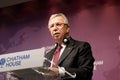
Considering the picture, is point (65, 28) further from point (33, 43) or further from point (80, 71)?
Result: point (33, 43)

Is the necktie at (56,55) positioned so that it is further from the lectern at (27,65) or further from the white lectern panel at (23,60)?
the white lectern panel at (23,60)

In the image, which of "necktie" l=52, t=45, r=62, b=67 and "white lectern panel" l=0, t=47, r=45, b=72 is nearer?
"white lectern panel" l=0, t=47, r=45, b=72

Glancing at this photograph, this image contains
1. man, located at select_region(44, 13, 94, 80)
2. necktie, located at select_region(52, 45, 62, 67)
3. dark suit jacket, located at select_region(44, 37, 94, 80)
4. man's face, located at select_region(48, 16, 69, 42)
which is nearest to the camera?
man, located at select_region(44, 13, 94, 80)

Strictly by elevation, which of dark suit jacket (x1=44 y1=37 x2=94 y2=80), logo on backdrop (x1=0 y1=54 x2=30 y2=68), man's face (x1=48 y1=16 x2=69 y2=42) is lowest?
dark suit jacket (x1=44 y1=37 x2=94 y2=80)

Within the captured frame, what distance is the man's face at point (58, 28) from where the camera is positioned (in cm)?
220

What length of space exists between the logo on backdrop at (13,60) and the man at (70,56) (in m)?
0.23

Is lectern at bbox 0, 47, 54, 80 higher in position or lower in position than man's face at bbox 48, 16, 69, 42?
lower


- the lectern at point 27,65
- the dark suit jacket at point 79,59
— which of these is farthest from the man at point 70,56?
the lectern at point 27,65

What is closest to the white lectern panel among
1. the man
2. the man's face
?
the man

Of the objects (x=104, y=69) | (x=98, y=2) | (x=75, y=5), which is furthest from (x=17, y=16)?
(x=104, y=69)

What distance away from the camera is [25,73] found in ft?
5.55

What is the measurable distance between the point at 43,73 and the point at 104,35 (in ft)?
8.67

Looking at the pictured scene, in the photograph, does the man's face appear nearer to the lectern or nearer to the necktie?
the necktie

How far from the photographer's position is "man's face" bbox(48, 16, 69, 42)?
220 cm
